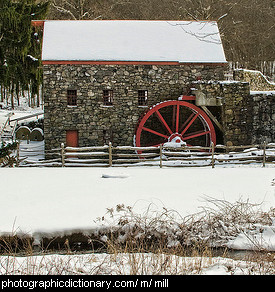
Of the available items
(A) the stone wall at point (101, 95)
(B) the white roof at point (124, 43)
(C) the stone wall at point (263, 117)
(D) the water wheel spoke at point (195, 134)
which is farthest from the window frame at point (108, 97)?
(C) the stone wall at point (263, 117)

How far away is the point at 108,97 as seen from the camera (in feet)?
54.3

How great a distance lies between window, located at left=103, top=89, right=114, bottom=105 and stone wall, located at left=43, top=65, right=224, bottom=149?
0.21 meters

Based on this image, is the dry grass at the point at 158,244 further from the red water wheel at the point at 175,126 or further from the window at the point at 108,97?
the window at the point at 108,97

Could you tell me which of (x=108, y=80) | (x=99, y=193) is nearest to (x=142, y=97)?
(x=108, y=80)

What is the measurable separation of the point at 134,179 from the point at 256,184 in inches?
118

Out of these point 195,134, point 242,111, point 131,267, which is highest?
point 242,111

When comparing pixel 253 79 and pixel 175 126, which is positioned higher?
pixel 253 79

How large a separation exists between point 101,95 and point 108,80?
70 cm

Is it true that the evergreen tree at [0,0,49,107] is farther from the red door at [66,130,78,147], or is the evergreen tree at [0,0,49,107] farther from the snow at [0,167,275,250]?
the snow at [0,167,275,250]

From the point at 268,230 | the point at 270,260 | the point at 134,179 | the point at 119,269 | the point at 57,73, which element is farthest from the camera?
the point at 57,73

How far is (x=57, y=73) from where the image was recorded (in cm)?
1603

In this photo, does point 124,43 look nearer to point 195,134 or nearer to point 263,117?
point 195,134
